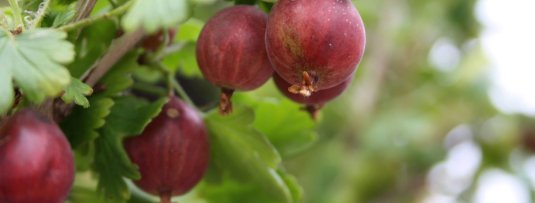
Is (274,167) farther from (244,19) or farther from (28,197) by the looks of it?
(28,197)

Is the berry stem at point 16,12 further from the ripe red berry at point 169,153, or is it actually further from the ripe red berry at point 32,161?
the ripe red berry at point 169,153

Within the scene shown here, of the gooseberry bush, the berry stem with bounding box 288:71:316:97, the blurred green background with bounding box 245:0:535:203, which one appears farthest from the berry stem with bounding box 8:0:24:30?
the blurred green background with bounding box 245:0:535:203

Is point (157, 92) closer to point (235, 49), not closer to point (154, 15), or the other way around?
point (235, 49)

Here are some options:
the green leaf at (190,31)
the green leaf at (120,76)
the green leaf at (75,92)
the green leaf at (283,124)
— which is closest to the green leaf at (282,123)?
the green leaf at (283,124)

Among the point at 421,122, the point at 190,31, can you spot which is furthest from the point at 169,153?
the point at 421,122

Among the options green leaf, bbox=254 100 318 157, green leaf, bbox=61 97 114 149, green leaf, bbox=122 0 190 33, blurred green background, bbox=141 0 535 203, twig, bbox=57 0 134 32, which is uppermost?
green leaf, bbox=122 0 190 33

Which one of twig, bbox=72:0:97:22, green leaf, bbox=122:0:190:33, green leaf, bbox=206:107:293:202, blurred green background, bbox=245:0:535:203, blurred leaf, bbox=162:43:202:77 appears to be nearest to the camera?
green leaf, bbox=122:0:190:33

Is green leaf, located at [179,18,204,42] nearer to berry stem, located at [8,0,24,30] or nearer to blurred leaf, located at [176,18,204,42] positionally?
blurred leaf, located at [176,18,204,42]
